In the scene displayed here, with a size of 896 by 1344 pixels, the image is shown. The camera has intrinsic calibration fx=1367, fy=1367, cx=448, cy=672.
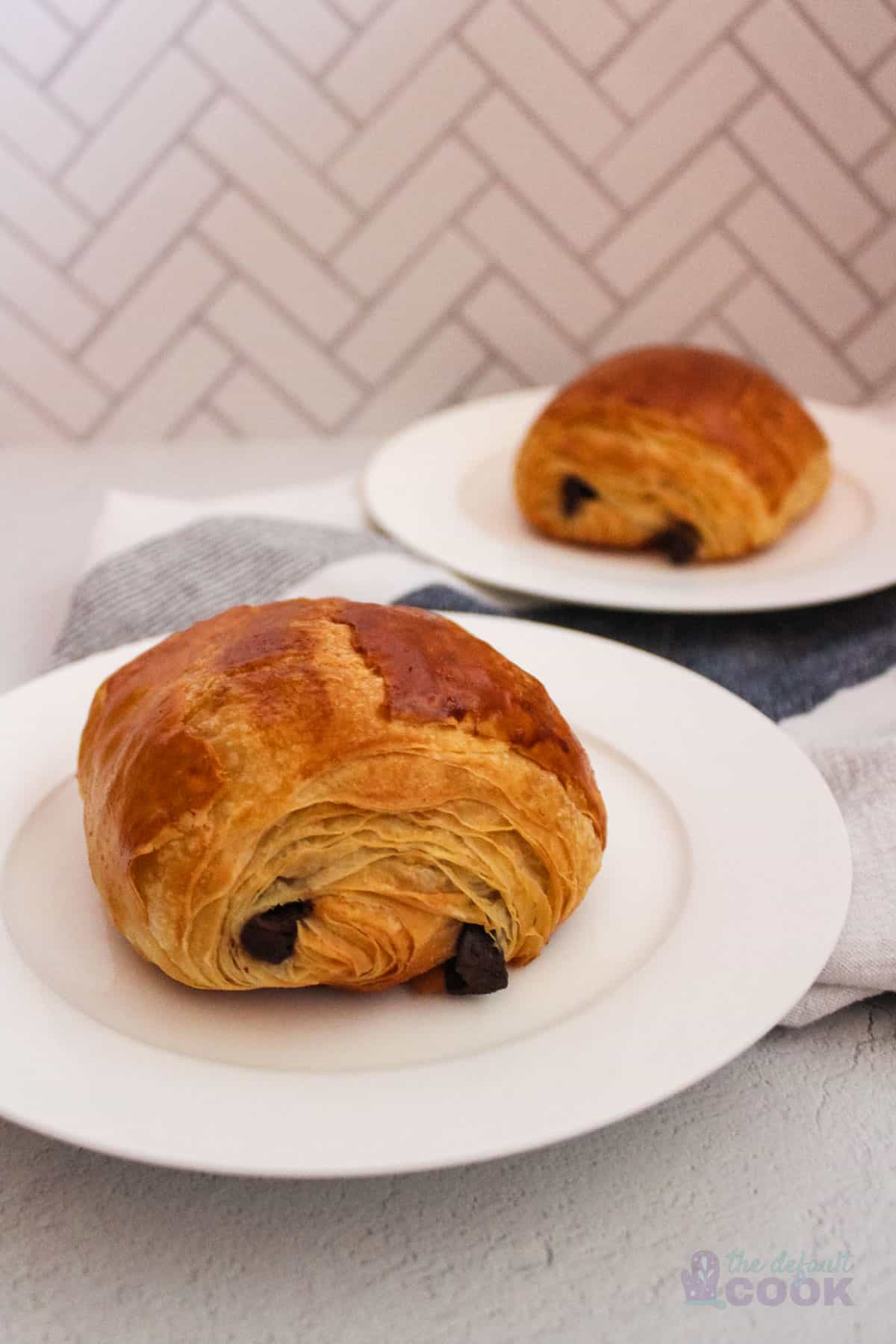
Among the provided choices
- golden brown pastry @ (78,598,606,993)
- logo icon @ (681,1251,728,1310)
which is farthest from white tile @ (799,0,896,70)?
logo icon @ (681,1251,728,1310)

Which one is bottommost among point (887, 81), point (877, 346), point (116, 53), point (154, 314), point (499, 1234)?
point (877, 346)

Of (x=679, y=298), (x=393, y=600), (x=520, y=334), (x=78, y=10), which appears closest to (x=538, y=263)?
(x=520, y=334)

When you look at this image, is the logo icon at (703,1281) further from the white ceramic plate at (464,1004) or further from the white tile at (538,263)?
the white tile at (538,263)

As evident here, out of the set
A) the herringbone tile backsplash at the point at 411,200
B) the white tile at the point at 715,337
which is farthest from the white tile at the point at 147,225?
the white tile at the point at 715,337

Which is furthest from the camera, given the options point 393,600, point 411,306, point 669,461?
point 411,306

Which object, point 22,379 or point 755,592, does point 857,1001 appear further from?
→ point 22,379

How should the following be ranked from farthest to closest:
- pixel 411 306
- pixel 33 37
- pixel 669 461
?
pixel 411 306 < pixel 33 37 < pixel 669 461

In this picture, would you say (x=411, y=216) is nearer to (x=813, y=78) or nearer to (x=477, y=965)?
(x=813, y=78)
